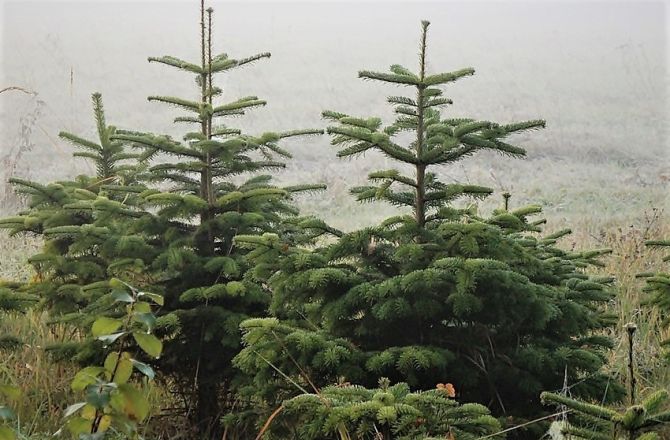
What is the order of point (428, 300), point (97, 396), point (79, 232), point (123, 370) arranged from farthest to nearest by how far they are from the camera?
point (79, 232), point (428, 300), point (123, 370), point (97, 396)

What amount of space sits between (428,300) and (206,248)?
1.44m

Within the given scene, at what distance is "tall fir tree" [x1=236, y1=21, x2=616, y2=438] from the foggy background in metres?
8.44

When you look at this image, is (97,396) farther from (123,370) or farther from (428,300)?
(428,300)

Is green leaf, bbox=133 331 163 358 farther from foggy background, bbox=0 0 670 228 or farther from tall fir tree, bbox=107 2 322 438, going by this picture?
foggy background, bbox=0 0 670 228

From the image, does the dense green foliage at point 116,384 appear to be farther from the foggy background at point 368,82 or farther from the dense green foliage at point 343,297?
the foggy background at point 368,82

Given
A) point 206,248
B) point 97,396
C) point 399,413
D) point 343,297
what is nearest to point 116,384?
point 97,396

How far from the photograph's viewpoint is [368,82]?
924 inches

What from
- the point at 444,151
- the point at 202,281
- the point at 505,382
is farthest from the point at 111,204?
the point at 505,382

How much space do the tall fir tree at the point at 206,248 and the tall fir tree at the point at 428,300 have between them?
44 cm

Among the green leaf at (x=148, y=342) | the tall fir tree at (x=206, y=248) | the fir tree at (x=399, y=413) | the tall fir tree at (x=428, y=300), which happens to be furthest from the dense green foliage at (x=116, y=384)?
the tall fir tree at (x=206, y=248)

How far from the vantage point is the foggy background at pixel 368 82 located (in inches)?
627

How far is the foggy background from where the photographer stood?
15922mm

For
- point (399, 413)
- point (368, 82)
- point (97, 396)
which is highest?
point (368, 82)

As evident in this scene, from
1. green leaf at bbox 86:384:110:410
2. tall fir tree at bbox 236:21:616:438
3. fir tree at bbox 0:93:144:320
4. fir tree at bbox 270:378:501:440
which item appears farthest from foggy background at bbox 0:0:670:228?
green leaf at bbox 86:384:110:410
